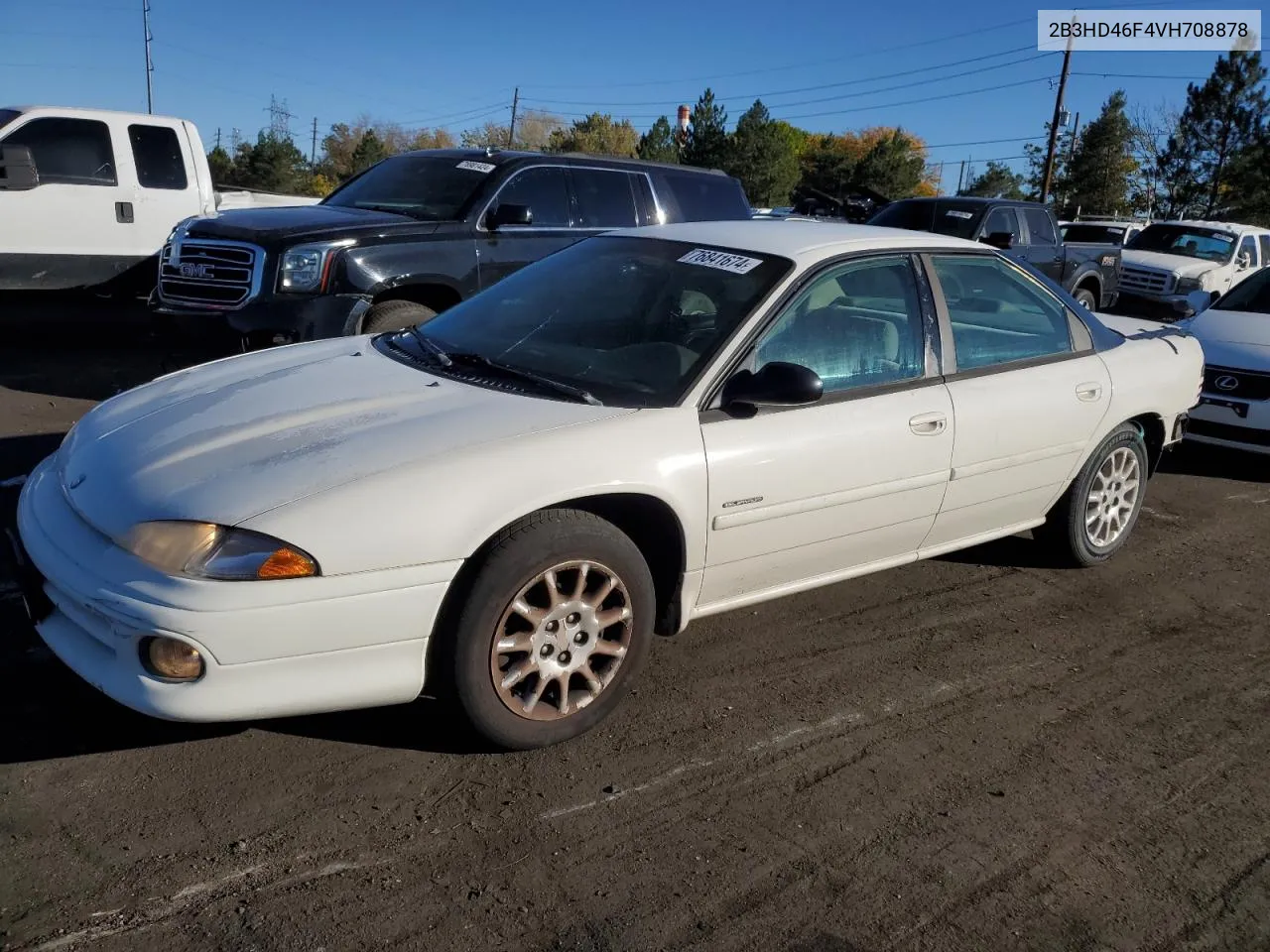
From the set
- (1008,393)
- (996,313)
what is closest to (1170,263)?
(996,313)

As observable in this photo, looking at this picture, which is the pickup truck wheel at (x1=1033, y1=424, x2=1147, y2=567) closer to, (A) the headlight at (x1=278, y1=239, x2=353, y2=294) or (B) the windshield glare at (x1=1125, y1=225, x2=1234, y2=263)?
(A) the headlight at (x1=278, y1=239, x2=353, y2=294)

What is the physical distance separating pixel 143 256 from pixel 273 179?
40.6 m

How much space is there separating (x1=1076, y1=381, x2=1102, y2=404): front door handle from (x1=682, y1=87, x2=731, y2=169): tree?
4822cm

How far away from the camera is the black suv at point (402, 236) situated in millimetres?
6824

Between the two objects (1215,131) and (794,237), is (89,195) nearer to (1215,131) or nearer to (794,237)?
(794,237)

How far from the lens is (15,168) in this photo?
29.0 feet

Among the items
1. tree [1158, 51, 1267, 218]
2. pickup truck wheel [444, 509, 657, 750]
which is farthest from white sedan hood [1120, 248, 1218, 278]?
tree [1158, 51, 1267, 218]

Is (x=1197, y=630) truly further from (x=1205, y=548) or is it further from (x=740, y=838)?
(x=740, y=838)

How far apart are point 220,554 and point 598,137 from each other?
79.9 metres

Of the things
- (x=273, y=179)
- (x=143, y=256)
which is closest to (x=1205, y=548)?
(x=143, y=256)

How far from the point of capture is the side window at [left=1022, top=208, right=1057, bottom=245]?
13.3 metres

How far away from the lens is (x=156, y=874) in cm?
258

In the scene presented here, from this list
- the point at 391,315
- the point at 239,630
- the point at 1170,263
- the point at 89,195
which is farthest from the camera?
the point at 1170,263

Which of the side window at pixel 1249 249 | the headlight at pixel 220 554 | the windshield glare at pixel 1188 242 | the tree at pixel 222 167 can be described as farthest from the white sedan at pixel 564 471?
the tree at pixel 222 167
